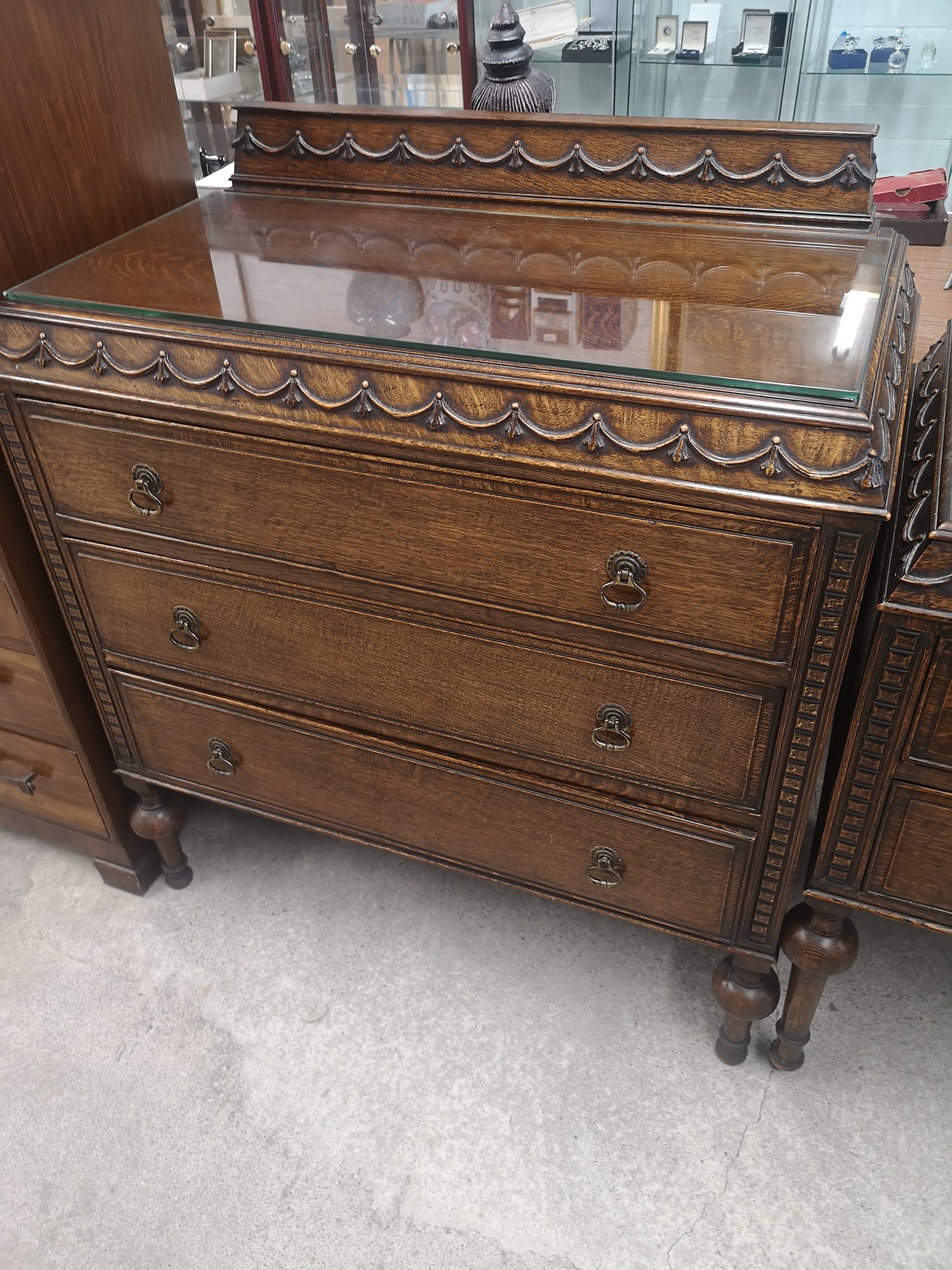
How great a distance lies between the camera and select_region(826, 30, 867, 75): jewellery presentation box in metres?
2.46

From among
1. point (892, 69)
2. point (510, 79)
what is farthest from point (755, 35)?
point (510, 79)

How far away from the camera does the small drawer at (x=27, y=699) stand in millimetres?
1453

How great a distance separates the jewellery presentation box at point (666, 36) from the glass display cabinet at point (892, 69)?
33 cm

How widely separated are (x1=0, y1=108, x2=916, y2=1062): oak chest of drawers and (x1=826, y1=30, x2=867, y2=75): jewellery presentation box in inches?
66.4

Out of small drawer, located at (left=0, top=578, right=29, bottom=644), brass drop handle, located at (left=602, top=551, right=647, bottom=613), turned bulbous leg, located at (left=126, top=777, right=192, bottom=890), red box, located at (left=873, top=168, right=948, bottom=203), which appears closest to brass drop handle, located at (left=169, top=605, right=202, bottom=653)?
small drawer, located at (left=0, top=578, right=29, bottom=644)

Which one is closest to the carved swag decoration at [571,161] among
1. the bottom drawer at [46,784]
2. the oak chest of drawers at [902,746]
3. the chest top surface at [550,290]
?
the chest top surface at [550,290]

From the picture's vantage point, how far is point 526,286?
1087mm

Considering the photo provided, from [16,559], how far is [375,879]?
787 millimetres

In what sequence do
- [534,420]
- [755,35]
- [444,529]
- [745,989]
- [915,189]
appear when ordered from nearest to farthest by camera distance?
[534,420], [444,529], [745,989], [915,189], [755,35]

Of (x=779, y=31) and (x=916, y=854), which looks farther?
(x=779, y=31)

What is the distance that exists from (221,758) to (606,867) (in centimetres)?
58

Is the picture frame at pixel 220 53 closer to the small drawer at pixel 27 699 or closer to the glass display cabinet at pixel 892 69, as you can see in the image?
the glass display cabinet at pixel 892 69

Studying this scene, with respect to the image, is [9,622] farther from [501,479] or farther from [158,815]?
[501,479]

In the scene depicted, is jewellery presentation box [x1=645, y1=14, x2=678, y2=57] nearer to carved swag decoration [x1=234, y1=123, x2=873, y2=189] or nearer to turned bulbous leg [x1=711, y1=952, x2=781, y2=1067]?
carved swag decoration [x1=234, y1=123, x2=873, y2=189]
